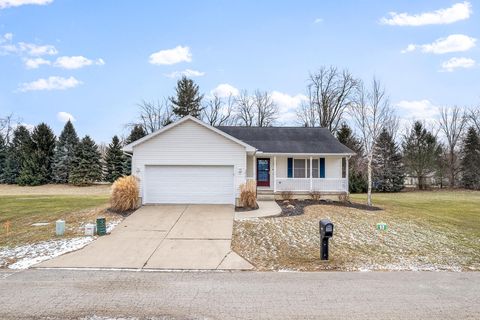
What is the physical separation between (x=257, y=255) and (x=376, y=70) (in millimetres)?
14895

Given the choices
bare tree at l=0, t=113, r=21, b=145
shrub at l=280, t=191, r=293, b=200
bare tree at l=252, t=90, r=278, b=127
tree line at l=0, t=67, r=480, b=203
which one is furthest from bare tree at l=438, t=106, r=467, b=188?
bare tree at l=0, t=113, r=21, b=145

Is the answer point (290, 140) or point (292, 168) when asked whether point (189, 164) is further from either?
point (290, 140)

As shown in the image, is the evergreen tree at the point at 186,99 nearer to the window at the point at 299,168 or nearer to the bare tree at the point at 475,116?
the window at the point at 299,168

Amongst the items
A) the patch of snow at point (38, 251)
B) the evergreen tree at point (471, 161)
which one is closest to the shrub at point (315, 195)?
the patch of snow at point (38, 251)

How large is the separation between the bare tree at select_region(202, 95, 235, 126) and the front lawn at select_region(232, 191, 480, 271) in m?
33.4

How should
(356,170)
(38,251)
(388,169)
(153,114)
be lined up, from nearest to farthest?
(38,251)
(356,170)
(388,169)
(153,114)

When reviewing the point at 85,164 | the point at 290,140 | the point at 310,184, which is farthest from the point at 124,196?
the point at 85,164

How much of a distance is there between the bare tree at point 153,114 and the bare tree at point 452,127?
3304 centimetres

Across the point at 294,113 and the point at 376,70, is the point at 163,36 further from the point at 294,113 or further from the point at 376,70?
the point at 294,113

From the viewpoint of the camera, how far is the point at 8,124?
162 feet

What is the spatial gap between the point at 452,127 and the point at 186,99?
104 feet

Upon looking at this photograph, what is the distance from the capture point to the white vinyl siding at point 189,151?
54.3 ft

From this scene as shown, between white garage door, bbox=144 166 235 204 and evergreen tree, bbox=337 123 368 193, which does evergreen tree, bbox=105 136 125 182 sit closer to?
evergreen tree, bbox=337 123 368 193

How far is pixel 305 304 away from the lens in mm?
5656
